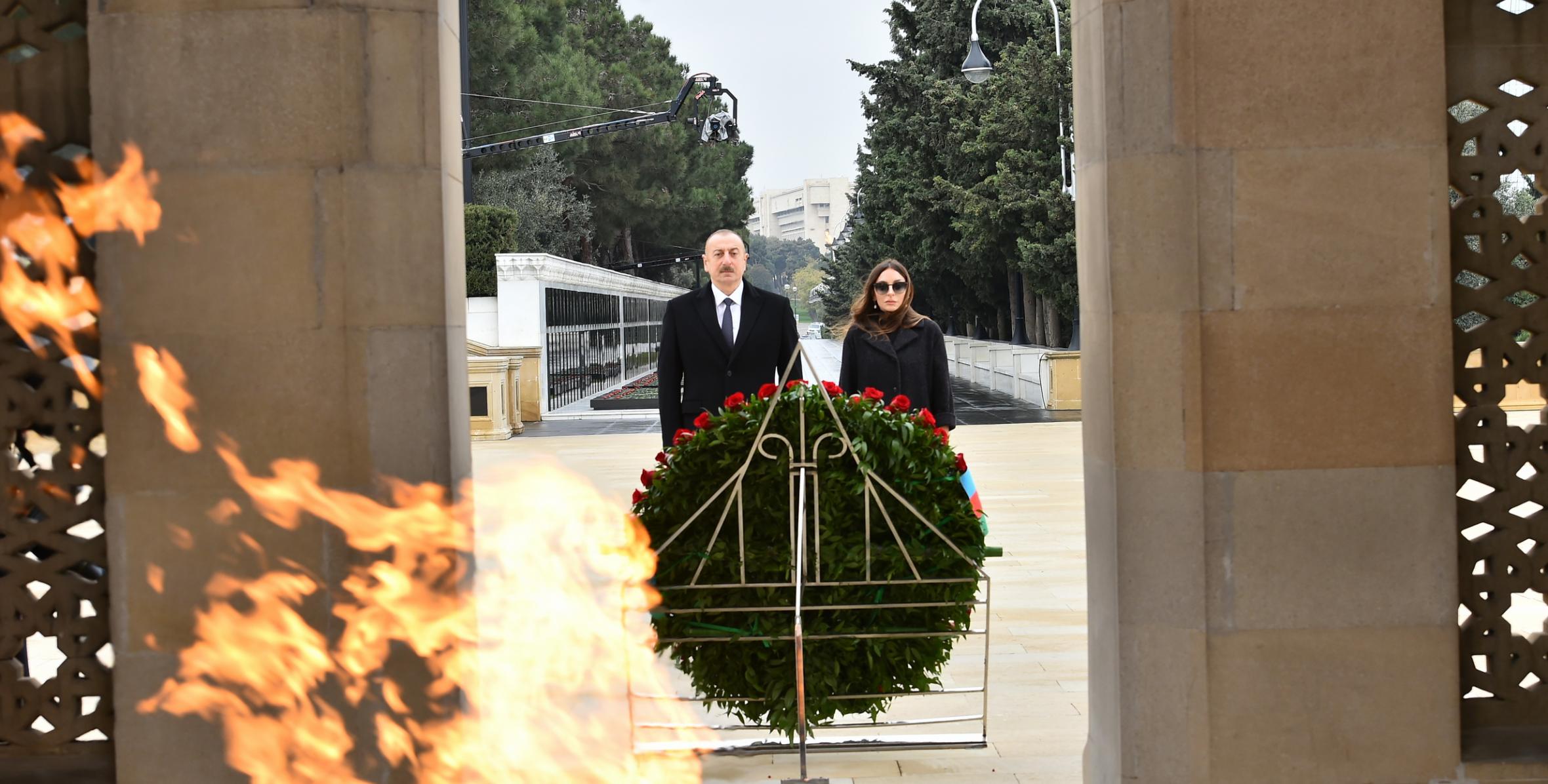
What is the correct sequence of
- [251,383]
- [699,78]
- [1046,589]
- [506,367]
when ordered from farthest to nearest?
[699,78] < [506,367] < [1046,589] < [251,383]

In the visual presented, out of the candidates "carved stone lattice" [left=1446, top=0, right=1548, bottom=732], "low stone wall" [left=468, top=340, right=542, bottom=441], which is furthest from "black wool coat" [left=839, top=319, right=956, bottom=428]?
"low stone wall" [left=468, top=340, right=542, bottom=441]

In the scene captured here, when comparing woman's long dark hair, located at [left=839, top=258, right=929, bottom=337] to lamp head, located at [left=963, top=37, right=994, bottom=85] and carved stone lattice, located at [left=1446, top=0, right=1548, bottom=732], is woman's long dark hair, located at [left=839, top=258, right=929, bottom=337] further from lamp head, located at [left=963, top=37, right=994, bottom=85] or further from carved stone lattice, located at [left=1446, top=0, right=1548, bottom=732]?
lamp head, located at [left=963, top=37, right=994, bottom=85]

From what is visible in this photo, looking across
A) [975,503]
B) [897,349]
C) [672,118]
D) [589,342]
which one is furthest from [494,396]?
[975,503]

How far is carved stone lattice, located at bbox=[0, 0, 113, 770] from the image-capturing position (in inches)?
194

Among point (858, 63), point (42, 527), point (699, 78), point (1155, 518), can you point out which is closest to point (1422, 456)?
point (1155, 518)

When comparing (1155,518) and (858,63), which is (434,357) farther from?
(858,63)

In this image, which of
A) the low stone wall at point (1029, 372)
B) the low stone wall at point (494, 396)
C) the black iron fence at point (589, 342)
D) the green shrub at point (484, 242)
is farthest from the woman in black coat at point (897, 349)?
the green shrub at point (484, 242)

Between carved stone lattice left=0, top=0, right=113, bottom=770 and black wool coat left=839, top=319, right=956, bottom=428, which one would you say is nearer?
carved stone lattice left=0, top=0, right=113, bottom=770

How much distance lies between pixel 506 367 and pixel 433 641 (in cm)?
1926

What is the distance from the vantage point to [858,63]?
131 ft

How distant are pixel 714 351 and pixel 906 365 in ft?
3.42

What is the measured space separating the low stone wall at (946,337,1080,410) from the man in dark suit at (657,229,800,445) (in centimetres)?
1273

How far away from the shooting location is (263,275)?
15.9 ft

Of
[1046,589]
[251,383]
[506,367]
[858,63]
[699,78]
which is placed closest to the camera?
[251,383]
